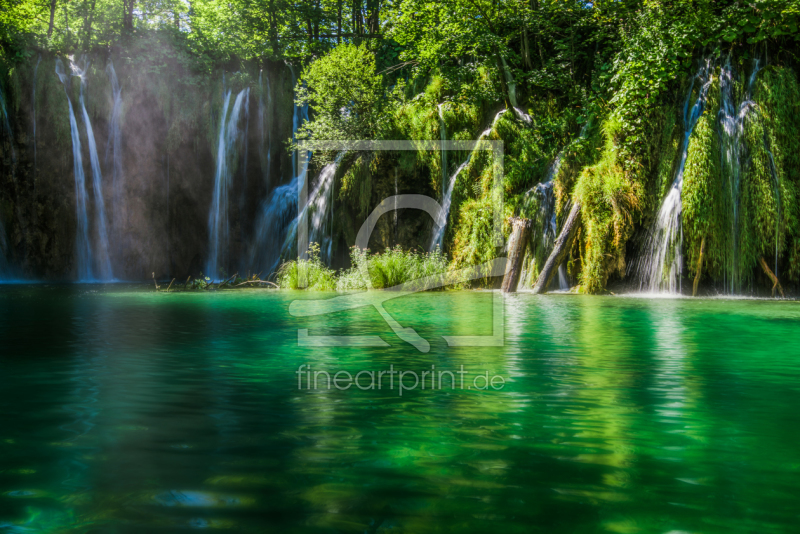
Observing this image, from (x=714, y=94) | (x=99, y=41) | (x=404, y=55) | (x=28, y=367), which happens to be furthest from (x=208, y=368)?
(x=99, y=41)

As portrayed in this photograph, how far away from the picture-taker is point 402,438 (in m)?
3.62

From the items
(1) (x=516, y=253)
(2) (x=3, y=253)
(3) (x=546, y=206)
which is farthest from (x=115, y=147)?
(3) (x=546, y=206)

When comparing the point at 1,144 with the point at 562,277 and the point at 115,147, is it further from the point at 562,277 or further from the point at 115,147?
the point at 562,277

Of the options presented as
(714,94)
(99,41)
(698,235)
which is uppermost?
(99,41)

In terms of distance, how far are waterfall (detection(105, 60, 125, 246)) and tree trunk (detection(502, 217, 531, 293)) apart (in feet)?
56.4

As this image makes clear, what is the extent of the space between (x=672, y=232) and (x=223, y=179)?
17268mm

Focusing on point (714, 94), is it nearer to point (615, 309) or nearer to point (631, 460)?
point (615, 309)

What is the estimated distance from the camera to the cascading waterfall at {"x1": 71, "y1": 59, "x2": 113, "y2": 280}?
81.1 ft

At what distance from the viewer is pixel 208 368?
5980 millimetres

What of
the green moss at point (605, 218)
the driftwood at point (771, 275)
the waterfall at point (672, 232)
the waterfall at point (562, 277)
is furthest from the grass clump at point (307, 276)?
the driftwood at point (771, 275)

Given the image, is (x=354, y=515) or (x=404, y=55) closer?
(x=354, y=515)

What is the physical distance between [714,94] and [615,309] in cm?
724

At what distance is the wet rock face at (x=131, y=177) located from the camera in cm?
2423

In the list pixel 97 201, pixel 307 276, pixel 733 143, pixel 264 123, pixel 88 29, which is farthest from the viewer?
pixel 88 29
